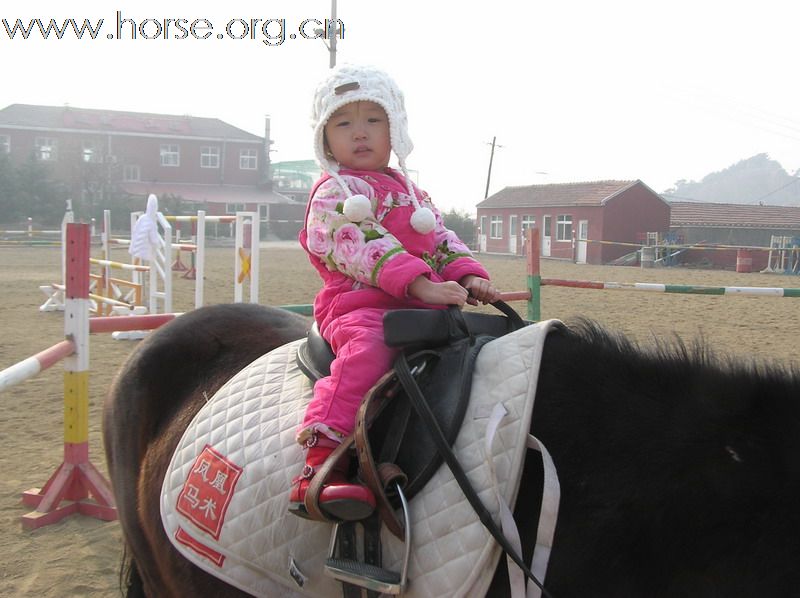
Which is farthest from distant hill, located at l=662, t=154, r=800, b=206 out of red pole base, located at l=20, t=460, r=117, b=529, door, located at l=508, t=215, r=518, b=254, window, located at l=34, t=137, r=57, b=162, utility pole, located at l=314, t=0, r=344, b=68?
red pole base, located at l=20, t=460, r=117, b=529

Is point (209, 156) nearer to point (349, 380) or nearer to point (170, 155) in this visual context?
point (170, 155)

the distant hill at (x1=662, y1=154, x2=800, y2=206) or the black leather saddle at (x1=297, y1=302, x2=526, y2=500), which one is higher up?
the distant hill at (x1=662, y1=154, x2=800, y2=206)

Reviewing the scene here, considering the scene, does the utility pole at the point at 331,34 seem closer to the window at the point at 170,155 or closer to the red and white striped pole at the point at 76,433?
the red and white striped pole at the point at 76,433

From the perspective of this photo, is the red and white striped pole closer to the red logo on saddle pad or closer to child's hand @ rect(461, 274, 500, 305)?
the red logo on saddle pad

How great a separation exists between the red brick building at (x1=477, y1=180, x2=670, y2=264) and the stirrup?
3032 cm

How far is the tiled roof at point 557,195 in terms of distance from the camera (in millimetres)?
34062

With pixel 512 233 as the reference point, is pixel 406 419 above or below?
below

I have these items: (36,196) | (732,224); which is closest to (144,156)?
(36,196)

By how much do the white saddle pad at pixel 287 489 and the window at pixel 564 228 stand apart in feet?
112

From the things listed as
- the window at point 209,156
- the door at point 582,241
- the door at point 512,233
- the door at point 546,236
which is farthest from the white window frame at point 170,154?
the door at point 582,241

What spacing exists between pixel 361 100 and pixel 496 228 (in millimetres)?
39113

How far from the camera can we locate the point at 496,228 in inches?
1591

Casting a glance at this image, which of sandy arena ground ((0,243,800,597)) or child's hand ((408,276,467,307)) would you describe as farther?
sandy arena ground ((0,243,800,597))

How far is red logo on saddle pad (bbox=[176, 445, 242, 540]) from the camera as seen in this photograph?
1716 millimetres
